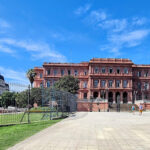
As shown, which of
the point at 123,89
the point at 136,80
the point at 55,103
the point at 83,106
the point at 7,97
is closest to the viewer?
the point at 7,97

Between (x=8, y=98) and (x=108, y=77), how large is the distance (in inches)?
1908

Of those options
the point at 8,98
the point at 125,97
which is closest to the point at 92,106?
the point at 125,97

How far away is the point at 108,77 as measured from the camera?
5650cm

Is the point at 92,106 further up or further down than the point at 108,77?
further down

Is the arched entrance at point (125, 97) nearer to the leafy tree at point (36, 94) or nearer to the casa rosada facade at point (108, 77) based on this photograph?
the casa rosada facade at point (108, 77)

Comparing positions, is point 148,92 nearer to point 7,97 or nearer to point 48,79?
point 48,79

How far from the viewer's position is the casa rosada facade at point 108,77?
2191 inches

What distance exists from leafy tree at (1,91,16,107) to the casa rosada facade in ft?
146

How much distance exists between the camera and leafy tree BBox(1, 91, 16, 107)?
10.2 meters

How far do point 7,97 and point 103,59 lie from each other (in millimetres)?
49665

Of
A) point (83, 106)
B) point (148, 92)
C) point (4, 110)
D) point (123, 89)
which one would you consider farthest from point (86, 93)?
point (4, 110)

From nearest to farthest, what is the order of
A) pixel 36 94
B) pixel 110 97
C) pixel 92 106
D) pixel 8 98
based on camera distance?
pixel 8 98 < pixel 36 94 < pixel 92 106 < pixel 110 97

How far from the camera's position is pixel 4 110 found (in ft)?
33.9

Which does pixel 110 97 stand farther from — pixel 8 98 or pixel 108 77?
pixel 8 98
